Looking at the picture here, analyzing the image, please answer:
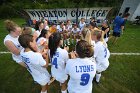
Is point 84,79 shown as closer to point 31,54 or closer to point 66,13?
point 31,54

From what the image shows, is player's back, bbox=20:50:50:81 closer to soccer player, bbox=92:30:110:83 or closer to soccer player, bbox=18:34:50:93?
soccer player, bbox=18:34:50:93

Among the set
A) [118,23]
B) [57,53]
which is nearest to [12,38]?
[57,53]

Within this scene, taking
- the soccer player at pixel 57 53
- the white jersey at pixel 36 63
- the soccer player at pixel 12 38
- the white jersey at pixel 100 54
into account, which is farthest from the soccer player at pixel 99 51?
the soccer player at pixel 12 38

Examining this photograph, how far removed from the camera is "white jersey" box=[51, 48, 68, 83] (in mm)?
5375

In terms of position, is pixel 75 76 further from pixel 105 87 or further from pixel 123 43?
pixel 123 43

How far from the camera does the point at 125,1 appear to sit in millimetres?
26969

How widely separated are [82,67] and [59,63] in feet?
3.98

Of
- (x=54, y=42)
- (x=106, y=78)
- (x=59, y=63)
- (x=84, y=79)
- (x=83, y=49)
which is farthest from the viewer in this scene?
(x=106, y=78)

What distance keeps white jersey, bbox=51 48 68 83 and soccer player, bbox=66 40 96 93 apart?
78 centimetres

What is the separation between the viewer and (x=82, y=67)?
445 cm

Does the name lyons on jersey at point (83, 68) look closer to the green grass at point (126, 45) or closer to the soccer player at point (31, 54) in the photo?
the soccer player at point (31, 54)

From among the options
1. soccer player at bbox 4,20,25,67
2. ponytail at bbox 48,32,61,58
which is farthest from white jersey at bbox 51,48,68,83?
soccer player at bbox 4,20,25,67

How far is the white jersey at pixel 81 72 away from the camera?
4.45 metres

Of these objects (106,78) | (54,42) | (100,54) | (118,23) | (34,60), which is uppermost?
(54,42)
